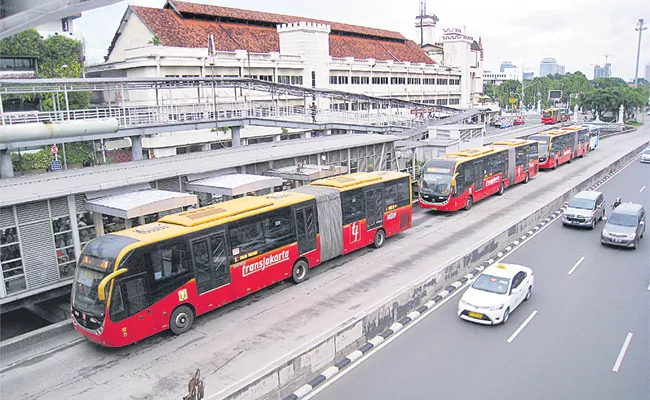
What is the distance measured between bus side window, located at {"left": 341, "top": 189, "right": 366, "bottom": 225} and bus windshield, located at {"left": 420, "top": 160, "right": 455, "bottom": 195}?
7884mm

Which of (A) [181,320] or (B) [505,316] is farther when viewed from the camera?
(B) [505,316]

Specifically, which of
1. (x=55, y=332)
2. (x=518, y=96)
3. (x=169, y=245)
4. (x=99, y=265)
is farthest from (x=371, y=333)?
(x=518, y=96)

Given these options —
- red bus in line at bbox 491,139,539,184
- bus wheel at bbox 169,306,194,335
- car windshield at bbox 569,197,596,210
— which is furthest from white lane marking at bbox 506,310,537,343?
red bus in line at bbox 491,139,539,184

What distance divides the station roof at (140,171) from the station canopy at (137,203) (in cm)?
45

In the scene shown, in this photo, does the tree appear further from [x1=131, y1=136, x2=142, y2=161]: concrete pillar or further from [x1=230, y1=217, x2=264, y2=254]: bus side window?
[x1=230, y1=217, x2=264, y2=254]: bus side window

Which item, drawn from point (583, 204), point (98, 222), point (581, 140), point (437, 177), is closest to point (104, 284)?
point (98, 222)

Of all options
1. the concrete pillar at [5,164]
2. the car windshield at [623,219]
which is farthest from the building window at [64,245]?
the car windshield at [623,219]

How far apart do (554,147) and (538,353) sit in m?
32.9

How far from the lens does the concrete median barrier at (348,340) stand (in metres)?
10.7

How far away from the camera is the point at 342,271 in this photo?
1911 cm

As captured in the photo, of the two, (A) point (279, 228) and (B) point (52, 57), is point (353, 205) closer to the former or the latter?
(A) point (279, 228)

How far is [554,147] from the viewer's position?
4231cm

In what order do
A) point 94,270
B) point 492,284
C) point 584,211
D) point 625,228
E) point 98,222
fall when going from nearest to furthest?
point 94,270, point 492,284, point 98,222, point 625,228, point 584,211

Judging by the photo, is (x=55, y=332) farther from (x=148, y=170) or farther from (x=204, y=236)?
(x=148, y=170)
